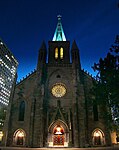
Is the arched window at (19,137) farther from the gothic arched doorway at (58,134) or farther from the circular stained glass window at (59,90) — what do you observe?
the circular stained glass window at (59,90)

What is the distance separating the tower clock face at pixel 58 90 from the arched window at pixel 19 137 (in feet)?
31.5

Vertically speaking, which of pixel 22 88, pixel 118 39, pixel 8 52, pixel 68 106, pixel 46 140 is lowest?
pixel 46 140

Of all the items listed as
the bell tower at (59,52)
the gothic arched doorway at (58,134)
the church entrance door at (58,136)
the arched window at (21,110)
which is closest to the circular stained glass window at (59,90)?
the gothic arched doorway at (58,134)

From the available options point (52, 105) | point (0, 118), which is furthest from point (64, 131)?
point (0, 118)

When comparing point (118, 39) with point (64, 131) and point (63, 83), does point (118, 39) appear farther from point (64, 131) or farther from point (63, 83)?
point (64, 131)

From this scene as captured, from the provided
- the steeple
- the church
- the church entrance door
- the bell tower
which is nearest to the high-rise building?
the steeple

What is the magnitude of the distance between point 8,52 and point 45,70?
80.1 m

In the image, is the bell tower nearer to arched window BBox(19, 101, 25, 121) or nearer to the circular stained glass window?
the circular stained glass window

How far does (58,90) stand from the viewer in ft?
96.3

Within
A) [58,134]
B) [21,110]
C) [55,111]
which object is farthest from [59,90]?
[21,110]

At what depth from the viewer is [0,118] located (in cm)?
4288

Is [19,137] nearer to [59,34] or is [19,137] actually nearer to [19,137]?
[19,137]

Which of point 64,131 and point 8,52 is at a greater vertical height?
point 8,52

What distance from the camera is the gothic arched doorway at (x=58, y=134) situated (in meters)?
24.8
